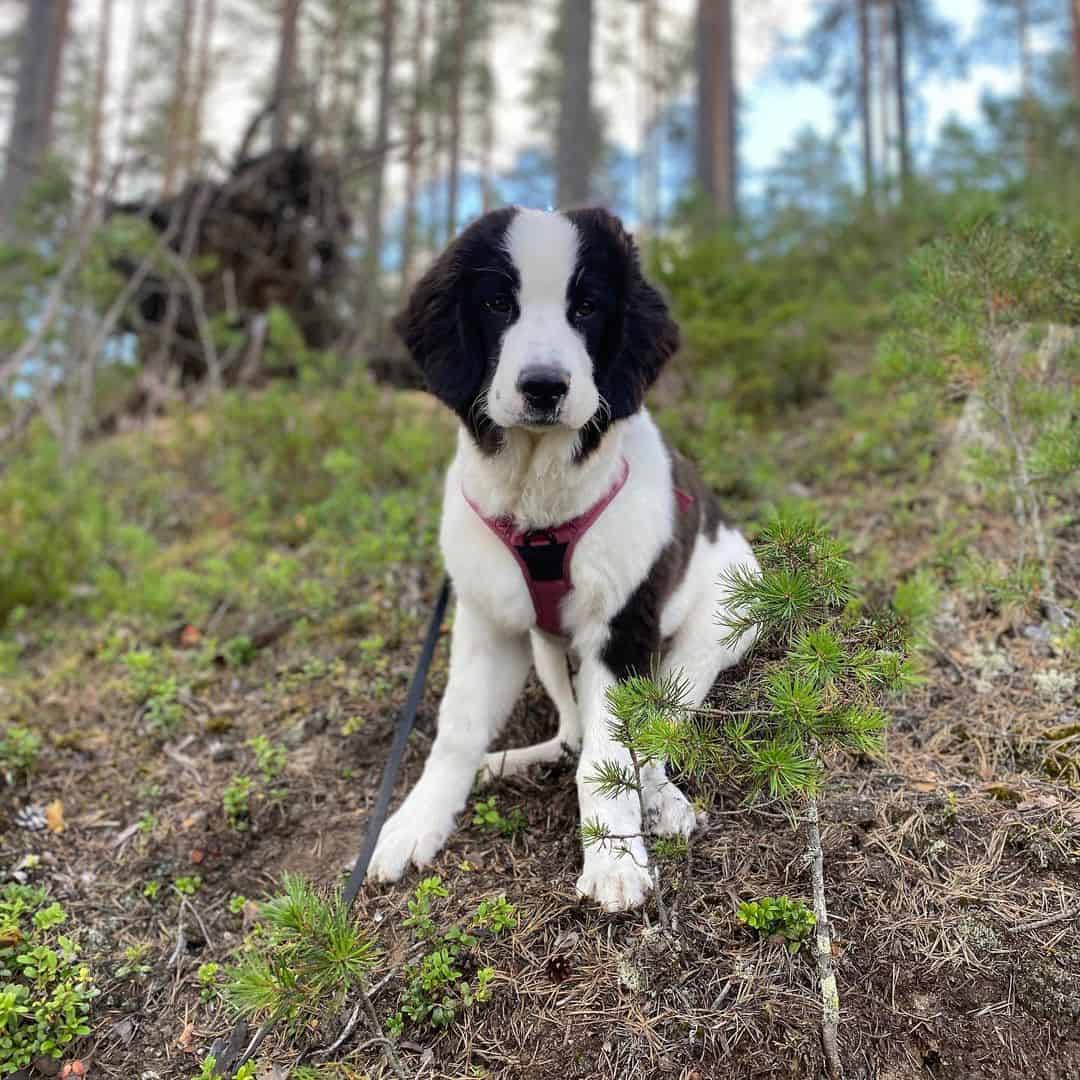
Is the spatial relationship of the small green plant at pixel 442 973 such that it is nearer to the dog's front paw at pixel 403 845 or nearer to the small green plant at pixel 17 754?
the dog's front paw at pixel 403 845

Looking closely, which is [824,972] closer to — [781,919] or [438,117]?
[781,919]

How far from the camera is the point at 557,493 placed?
2.46 meters

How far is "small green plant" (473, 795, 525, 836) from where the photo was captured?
2.64 meters

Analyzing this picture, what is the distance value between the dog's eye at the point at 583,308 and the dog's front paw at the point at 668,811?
1368 mm

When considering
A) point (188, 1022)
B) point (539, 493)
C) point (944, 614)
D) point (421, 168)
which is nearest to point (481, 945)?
point (188, 1022)

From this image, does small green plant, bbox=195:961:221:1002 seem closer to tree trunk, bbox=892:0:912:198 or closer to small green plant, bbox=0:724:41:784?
small green plant, bbox=0:724:41:784

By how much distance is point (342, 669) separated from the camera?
3600mm

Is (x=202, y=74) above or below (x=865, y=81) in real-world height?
below

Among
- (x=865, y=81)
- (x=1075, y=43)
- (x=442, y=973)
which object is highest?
(x=865, y=81)

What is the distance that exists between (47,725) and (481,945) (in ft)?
7.63

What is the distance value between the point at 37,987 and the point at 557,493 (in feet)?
6.50

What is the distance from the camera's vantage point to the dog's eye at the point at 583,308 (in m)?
2.34

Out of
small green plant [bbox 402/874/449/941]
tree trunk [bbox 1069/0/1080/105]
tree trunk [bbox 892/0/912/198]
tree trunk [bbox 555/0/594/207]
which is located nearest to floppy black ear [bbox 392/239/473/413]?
small green plant [bbox 402/874/449/941]

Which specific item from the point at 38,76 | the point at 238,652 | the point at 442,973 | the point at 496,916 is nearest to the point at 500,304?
the point at 496,916
